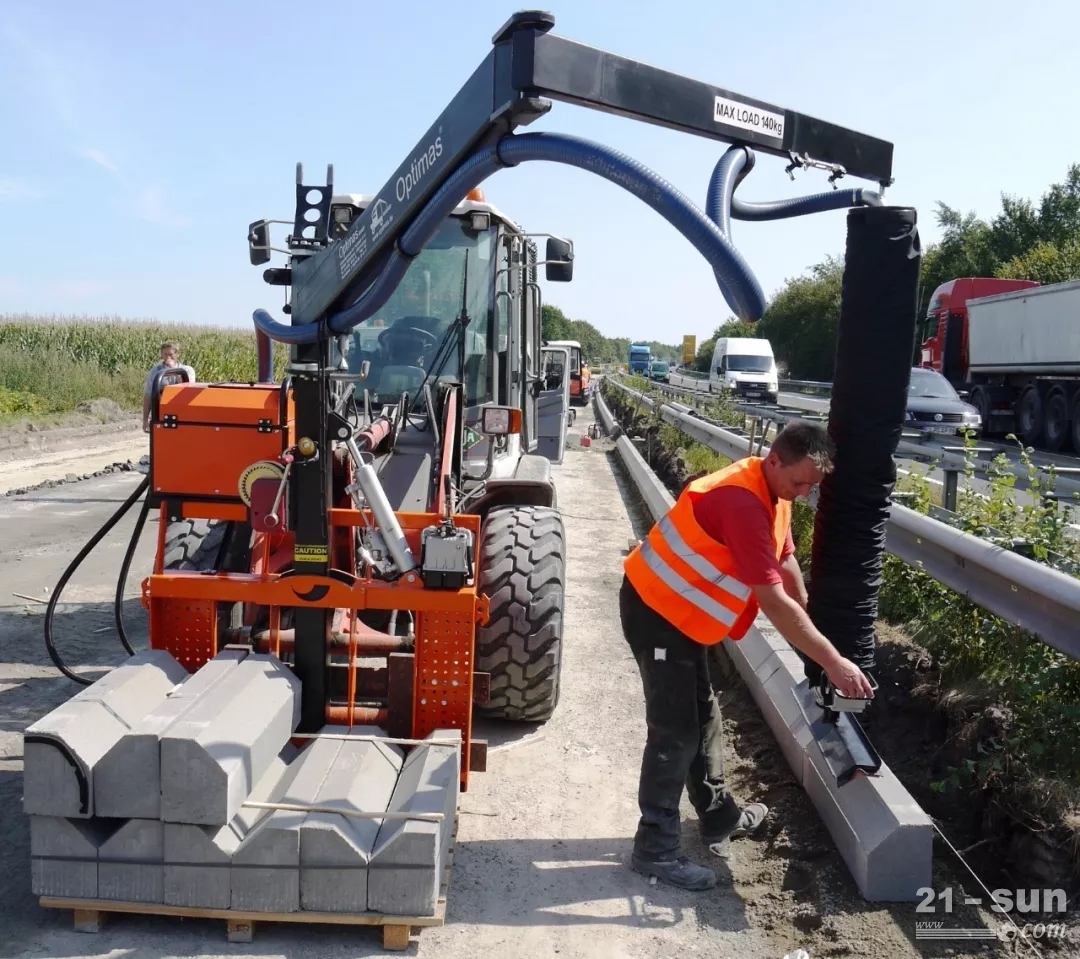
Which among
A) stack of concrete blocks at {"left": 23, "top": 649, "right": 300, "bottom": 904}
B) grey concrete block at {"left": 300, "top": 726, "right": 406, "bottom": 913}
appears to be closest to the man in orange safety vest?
grey concrete block at {"left": 300, "top": 726, "right": 406, "bottom": 913}

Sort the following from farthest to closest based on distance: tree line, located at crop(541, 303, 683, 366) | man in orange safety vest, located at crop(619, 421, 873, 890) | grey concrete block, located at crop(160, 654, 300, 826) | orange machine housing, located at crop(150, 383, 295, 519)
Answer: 1. tree line, located at crop(541, 303, 683, 366)
2. orange machine housing, located at crop(150, 383, 295, 519)
3. man in orange safety vest, located at crop(619, 421, 873, 890)
4. grey concrete block, located at crop(160, 654, 300, 826)

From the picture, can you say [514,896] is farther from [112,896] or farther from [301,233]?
[301,233]

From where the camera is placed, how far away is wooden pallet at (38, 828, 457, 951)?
10.9ft

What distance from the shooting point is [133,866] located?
3348 millimetres

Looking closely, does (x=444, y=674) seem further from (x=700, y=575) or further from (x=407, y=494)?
(x=407, y=494)

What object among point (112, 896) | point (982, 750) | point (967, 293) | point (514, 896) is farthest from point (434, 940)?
point (967, 293)

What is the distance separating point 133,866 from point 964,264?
5431 cm

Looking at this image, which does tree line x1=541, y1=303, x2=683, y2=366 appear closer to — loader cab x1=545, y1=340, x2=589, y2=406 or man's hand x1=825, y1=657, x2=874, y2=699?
loader cab x1=545, y1=340, x2=589, y2=406

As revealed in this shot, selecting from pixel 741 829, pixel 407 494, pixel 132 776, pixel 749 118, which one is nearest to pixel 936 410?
pixel 407 494

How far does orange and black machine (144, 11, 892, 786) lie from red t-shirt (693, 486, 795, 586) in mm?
923

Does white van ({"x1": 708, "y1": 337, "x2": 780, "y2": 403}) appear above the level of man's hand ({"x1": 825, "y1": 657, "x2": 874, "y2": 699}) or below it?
above

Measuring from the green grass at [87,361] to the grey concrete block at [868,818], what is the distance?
16679 mm

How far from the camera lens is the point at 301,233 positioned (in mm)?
4809

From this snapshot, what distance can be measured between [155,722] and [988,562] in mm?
3295
